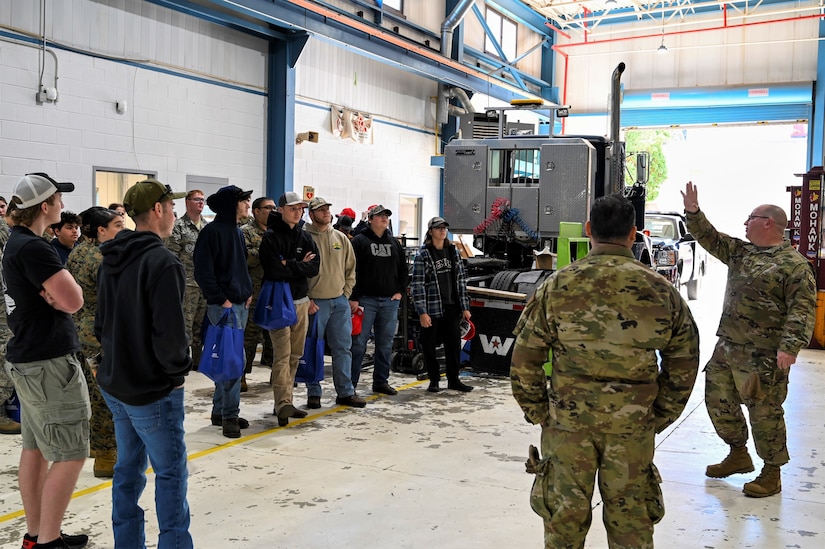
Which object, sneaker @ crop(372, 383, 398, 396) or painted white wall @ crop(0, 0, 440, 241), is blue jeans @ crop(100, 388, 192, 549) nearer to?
sneaker @ crop(372, 383, 398, 396)

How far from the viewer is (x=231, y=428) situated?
6.08 metres

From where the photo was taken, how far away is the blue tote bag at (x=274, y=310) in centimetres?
627

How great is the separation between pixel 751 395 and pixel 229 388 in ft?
11.8

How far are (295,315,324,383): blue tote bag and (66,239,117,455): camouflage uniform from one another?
6.74ft

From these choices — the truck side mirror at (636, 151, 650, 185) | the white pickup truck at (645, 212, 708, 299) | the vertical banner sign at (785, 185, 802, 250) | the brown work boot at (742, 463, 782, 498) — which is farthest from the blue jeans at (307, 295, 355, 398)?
the white pickup truck at (645, 212, 708, 299)

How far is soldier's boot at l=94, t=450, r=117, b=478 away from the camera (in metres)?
5.11

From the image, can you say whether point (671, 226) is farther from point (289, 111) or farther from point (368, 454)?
point (368, 454)

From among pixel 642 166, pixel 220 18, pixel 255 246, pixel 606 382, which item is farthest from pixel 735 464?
pixel 220 18

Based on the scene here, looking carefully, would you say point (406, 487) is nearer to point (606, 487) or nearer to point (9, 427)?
point (606, 487)

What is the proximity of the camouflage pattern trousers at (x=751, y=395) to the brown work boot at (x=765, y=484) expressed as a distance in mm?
58

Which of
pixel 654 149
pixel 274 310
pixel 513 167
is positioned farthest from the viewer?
pixel 654 149

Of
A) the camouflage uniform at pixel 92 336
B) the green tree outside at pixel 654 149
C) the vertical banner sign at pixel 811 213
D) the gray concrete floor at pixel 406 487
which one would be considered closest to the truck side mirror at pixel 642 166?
the vertical banner sign at pixel 811 213

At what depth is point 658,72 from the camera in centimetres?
2202

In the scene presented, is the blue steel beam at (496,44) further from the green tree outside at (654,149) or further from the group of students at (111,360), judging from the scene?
the group of students at (111,360)
